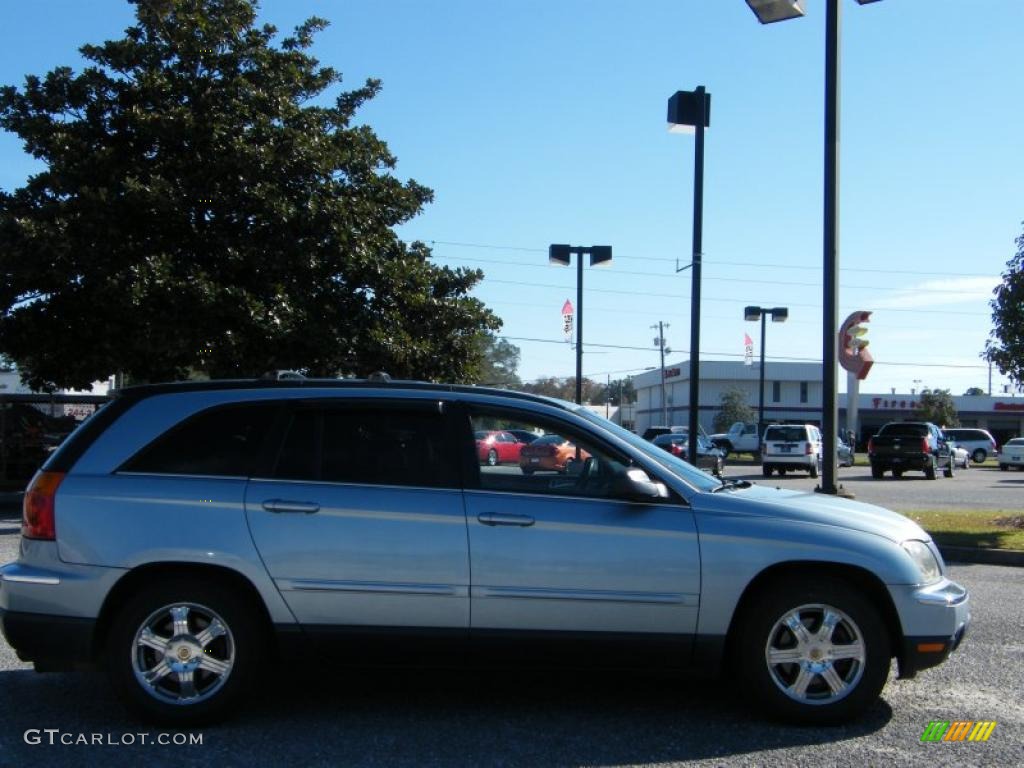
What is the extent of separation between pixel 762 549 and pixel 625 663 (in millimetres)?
916

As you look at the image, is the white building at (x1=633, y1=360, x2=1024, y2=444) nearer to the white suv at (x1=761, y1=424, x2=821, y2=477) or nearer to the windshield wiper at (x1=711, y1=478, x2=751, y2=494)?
the white suv at (x1=761, y1=424, x2=821, y2=477)

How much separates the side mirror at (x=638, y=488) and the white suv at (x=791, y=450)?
2865cm

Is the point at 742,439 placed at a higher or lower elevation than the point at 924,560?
lower

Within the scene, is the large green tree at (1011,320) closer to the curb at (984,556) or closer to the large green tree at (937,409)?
the curb at (984,556)

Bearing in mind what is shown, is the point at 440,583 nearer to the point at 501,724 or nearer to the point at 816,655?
the point at 501,724

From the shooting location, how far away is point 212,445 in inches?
207

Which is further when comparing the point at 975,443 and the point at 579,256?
the point at 975,443

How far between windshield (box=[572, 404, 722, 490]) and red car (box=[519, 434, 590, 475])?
0.19m

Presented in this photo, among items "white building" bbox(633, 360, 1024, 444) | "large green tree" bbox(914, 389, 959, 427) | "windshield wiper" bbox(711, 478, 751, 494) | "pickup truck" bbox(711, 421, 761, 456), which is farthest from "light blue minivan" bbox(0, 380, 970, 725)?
"white building" bbox(633, 360, 1024, 444)

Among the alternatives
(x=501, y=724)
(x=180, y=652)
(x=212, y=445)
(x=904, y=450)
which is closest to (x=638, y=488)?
(x=501, y=724)

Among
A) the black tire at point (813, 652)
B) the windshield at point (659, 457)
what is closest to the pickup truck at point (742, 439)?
the windshield at point (659, 457)

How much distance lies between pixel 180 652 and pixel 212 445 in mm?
1073

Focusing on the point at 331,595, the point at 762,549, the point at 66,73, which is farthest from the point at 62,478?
the point at 66,73

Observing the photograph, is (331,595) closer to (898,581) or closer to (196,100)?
(898,581)
